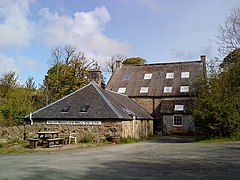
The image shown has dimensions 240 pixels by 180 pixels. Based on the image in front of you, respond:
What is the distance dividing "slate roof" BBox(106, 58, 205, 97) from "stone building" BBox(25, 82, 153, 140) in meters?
11.3

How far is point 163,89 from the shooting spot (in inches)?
1326

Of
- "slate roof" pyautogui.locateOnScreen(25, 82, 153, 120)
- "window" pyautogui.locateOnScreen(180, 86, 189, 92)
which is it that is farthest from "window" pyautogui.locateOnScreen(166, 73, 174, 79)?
"slate roof" pyautogui.locateOnScreen(25, 82, 153, 120)

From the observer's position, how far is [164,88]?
33.8 m

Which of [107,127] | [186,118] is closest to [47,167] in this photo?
[107,127]

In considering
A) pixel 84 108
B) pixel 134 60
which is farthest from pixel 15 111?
pixel 134 60

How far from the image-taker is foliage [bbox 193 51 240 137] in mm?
19516

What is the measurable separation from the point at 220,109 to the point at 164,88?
1444cm

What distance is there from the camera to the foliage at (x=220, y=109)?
19.5 meters

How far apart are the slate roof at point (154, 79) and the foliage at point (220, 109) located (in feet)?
36.6

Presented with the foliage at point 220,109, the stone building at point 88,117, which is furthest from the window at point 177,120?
the foliage at point 220,109

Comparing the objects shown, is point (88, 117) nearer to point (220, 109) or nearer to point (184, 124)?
point (220, 109)

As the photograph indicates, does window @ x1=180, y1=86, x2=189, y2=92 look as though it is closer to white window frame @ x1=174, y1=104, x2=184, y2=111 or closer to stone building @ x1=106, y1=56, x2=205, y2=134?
stone building @ x1=106, y1=56, x2=205, y2=134

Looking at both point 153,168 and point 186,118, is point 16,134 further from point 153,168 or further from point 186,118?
point 186,118

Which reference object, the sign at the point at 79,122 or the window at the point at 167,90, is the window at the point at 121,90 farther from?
the sign at the point at 79,122
